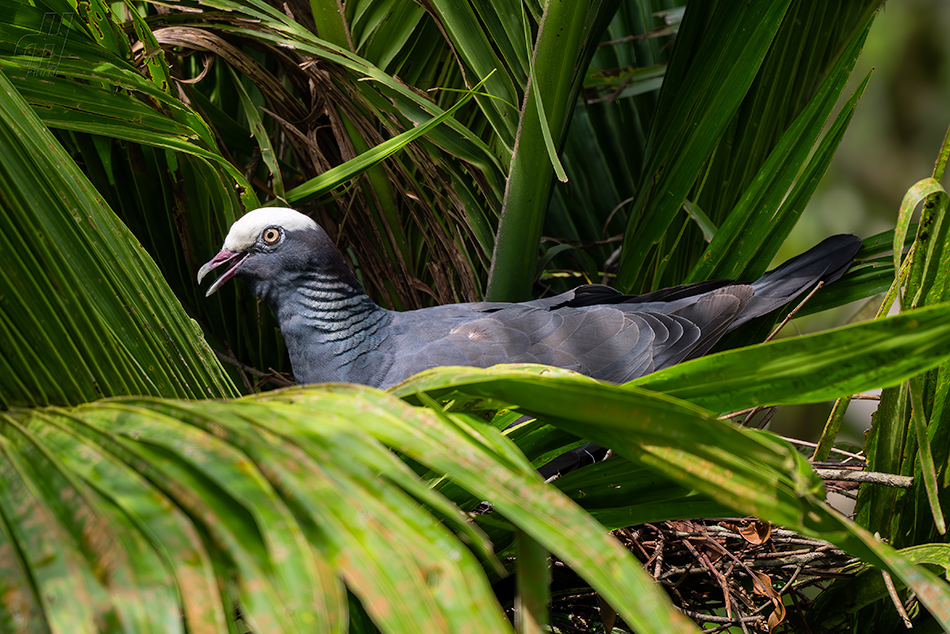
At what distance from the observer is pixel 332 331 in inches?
58.8

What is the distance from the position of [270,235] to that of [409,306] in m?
0.43

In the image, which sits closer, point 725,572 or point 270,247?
point 725,572

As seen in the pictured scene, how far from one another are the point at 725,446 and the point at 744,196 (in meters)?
0.91

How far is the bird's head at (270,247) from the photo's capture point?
146 centimetres

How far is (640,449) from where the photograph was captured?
500mm

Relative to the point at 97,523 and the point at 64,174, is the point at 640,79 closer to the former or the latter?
the point at 64,174

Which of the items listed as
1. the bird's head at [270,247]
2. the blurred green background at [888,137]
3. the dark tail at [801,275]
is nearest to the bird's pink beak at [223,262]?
the bird's head at [270,247]

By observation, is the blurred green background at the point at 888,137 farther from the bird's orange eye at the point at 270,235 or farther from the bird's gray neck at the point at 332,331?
the bird's orange eye at the point at 270,235

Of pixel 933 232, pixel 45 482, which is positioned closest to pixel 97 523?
pixel 45 482

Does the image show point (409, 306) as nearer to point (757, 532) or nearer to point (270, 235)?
point (270, 235)

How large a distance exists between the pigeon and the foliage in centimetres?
6

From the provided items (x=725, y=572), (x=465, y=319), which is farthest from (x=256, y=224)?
(x=725, y=572)

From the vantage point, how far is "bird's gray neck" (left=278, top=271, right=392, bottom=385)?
149 cm

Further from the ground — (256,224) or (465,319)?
(256,224)
